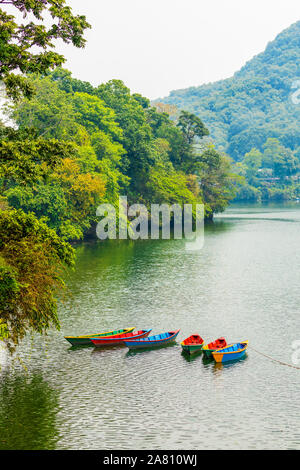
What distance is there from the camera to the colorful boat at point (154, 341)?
87.5 feet

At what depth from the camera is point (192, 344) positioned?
2616cm

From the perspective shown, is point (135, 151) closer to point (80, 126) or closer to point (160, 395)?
point (80, 126)

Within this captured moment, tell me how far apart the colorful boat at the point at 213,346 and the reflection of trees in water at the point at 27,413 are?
23.4 ft

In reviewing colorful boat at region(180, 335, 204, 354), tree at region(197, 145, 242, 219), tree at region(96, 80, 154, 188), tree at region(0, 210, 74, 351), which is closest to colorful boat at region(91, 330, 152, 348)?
colorful boat at region(180, 335, 204, 354)

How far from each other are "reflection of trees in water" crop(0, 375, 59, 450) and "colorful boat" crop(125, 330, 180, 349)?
510 cm

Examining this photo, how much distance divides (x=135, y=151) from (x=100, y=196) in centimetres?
1686

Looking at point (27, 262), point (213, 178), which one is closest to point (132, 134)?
point (213, 178)

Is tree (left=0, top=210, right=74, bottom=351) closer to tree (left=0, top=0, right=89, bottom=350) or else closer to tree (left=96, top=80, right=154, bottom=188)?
tree (left=0, top=0, right=89, bottom=350)

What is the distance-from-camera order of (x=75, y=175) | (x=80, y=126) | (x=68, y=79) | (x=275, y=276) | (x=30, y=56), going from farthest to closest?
(x=68, y=79), (x=80, y=126), (x=75, y=175), (x=275, y=276), (x=30, y=56)

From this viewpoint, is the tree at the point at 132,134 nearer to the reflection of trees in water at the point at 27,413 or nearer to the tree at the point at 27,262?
the reflection of trees in water at the point at 27,413

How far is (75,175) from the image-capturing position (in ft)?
195

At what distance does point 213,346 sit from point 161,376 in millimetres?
3489
